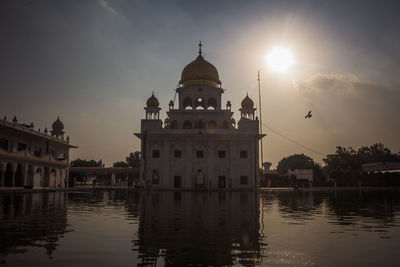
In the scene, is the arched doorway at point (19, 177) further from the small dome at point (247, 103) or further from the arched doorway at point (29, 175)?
the small dome at point (247, 103)

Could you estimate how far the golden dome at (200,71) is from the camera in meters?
50.6

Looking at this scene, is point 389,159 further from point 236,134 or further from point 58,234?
point 58,234

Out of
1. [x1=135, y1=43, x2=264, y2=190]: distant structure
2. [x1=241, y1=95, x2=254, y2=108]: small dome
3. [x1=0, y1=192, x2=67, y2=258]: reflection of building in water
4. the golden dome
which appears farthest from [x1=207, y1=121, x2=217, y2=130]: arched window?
[x1=0, y1=192, x2=67, y2=258]: reflection of building in water

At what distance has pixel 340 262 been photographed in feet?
19.7

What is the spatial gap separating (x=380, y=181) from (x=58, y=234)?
55281mm

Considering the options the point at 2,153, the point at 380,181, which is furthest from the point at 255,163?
the point at 2,153

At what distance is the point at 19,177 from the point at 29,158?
8.00ft

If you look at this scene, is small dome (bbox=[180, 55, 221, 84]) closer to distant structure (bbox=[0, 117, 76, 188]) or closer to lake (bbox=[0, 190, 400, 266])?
distant structure (bbox=[0, 117, 76, 188])

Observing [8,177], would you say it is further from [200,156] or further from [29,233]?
[29,233]

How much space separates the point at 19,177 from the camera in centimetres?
4116

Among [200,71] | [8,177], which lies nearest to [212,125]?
[200,71]

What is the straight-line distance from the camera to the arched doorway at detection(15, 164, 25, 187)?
40.4 m

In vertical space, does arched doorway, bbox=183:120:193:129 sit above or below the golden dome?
below

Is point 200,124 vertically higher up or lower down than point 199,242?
higher up
